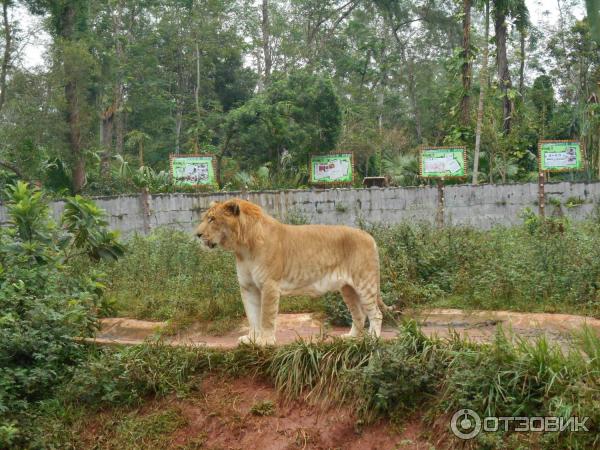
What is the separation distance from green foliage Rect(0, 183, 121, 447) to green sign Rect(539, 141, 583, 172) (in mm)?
13783

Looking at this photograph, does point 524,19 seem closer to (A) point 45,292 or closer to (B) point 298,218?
(B) point 298,218

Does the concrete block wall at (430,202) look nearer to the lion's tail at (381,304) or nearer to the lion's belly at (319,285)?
the lion's tail at (381,304)

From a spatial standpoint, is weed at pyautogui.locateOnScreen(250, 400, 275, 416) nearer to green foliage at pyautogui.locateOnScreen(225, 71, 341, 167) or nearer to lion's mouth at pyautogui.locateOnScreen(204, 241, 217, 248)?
lion's mouth at pyautogui.locateOnScreen(204, 241, 217, 248)

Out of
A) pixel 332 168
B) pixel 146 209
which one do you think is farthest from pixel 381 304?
pixel 332 168

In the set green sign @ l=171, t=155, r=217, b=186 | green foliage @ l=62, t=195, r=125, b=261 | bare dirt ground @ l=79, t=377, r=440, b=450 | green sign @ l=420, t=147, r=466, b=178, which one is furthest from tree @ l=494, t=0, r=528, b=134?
bare dirt ground @ l=79, t=377, r=440, b=450

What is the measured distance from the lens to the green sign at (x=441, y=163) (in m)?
19.1

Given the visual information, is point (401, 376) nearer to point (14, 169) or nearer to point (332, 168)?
point (332, 168)

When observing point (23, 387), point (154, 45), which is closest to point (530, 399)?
point (23, 387)

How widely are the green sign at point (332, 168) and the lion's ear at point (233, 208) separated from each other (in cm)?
1309

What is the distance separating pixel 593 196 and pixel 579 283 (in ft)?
30.0

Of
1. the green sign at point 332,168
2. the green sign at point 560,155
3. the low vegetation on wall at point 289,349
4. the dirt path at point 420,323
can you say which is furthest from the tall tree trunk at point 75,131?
the dirt path at point 420,323

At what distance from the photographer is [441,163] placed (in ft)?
62.8

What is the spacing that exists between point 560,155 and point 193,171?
9.95 m

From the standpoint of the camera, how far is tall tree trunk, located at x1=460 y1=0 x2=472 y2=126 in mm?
22922
